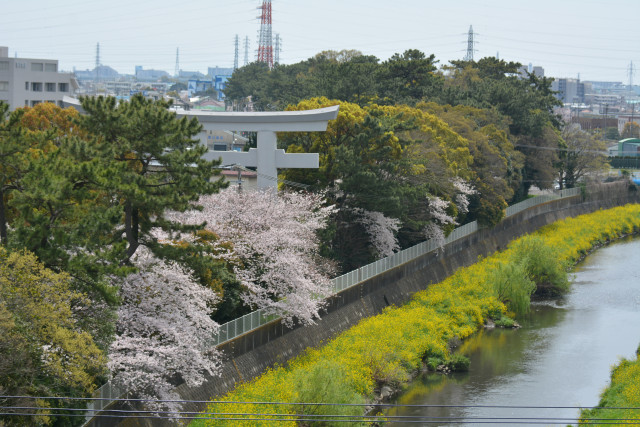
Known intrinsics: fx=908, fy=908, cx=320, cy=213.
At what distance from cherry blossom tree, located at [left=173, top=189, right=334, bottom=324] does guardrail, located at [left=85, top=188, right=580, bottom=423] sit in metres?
0.82

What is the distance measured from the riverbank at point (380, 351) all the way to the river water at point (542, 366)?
1.19 m

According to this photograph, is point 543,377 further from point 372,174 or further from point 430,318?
point 372,174

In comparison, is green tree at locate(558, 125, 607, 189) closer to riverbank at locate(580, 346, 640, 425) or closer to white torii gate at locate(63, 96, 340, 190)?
white torii gate at locate(63, 96, 340, 190)

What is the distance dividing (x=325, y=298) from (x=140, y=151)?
569 inches

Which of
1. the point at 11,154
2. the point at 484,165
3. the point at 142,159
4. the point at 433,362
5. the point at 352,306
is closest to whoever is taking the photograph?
the point at 11,154

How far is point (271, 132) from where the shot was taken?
149 ft

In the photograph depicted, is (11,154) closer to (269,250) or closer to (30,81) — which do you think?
(269,250)

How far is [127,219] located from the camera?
27859 mm

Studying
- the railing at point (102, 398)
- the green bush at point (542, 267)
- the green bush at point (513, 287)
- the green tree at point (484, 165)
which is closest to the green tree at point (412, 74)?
the green tree at point (484, 165)

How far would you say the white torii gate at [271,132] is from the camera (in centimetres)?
4391

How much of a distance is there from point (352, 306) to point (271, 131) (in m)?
9.65

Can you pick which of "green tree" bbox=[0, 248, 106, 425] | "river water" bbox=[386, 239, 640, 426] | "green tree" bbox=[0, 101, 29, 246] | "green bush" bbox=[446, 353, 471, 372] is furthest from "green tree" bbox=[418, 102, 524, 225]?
"green tree" bbox=[0, 248, 106, 425]

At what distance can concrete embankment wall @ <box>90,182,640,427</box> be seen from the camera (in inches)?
1254

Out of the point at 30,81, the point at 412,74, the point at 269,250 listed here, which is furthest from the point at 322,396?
the point at 30,81
